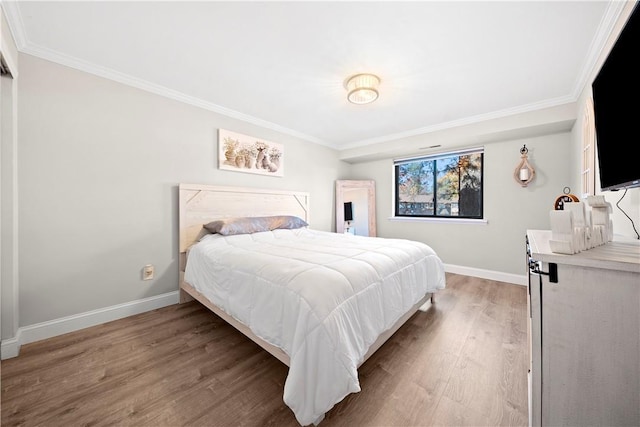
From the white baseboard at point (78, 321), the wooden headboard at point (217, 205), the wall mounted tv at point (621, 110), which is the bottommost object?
the white baseboard at point (78, 321)

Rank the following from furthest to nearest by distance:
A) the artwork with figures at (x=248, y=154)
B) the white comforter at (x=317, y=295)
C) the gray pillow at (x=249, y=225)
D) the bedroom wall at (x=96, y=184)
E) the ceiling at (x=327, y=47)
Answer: the artwork with figures at (x=248, y=154) < the gray pillow at (x=249, y=225) < the bedroom wall at (x=96, y=184) < the ceiling at (x=327, y=47) < the white comforter at (x=317, y=295)

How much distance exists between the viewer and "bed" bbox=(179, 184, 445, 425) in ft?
3.57

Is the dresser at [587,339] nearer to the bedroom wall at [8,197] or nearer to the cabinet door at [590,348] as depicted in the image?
the cabinet door at [590,348]

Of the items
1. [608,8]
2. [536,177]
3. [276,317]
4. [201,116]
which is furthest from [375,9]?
[536,177]

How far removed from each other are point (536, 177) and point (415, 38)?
2679 millimetres

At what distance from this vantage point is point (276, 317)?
1309 mm

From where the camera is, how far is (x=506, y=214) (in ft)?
10.8

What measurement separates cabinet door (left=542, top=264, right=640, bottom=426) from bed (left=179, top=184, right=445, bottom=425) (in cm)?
76

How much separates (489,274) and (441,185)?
→ 5.09 feet

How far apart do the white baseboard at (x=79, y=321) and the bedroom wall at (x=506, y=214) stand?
154 inches

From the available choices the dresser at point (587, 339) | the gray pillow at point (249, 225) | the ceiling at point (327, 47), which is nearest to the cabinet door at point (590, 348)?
the dresser at point (587, 339)

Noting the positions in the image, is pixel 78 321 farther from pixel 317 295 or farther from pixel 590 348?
pixel 590 348

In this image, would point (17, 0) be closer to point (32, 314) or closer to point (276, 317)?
point (32, 314)

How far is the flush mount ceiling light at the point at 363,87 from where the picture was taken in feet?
7.04
